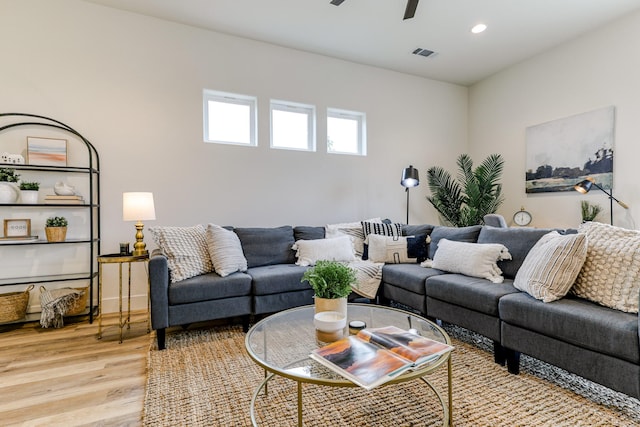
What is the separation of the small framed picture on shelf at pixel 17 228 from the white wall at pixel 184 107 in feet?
1.82

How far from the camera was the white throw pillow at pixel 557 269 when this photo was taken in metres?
1.89

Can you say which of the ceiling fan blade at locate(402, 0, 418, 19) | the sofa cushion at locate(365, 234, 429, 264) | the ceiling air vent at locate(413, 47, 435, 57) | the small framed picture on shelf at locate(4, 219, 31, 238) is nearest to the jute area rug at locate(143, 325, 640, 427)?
the sofa cushion at locate(365, 234, 429, 264)

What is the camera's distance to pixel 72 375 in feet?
6.47

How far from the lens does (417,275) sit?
107 inches

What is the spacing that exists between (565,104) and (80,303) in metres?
5.46

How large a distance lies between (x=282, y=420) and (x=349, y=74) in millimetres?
3914

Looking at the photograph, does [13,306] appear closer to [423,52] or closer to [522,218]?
[423,52]

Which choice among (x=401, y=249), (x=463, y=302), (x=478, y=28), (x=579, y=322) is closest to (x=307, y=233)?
(x=401, y=249)

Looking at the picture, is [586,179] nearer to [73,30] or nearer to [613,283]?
[613,283]

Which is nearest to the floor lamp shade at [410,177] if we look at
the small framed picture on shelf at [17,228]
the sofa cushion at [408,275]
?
the sofa cushion at [408,275]

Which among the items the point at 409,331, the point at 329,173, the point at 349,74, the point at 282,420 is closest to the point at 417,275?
the point at 409,331

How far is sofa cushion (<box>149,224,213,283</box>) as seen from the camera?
259 centimetres

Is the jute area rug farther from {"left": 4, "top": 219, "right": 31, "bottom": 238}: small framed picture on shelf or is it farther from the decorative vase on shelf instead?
{"left": 4, "top": 219, "right": 31, "bottom": 238}: small framed picture on shelf

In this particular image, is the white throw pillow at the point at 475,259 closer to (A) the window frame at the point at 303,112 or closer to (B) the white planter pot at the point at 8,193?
(A) the window frame at the point at 303,112
